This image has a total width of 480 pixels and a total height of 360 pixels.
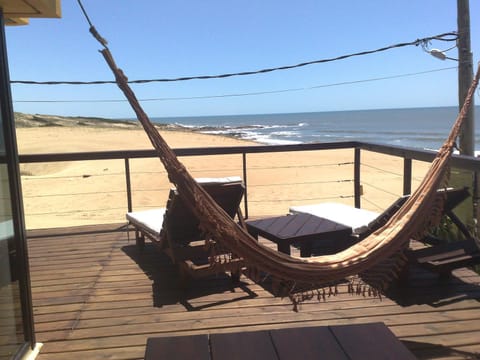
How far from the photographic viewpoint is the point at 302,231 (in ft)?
9.35

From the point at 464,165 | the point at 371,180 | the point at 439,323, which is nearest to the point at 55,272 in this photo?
the point at 439,323

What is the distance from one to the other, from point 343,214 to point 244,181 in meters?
0.79

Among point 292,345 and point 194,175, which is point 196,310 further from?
point 194,175

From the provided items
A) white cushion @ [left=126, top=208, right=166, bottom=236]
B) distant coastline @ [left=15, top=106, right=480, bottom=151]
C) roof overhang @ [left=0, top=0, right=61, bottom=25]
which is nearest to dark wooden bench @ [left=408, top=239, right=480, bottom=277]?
white cushion @ [left=126, top=208, right=166, bottom=236]

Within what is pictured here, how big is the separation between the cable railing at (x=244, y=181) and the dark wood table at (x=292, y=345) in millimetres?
1472

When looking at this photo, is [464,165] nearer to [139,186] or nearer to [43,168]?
[139,186]

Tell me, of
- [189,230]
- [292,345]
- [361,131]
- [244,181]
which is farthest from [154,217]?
[361,131]

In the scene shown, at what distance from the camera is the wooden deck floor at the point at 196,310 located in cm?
204

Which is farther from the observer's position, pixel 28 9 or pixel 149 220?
pixel 149 220

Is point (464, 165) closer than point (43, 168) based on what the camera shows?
Yes

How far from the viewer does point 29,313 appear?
198cm

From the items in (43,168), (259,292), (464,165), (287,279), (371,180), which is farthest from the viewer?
(43,168)

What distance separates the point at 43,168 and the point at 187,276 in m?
11.4

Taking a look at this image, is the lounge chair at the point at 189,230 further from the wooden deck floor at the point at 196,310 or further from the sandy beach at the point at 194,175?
the sandy beach at the point at 194,175
